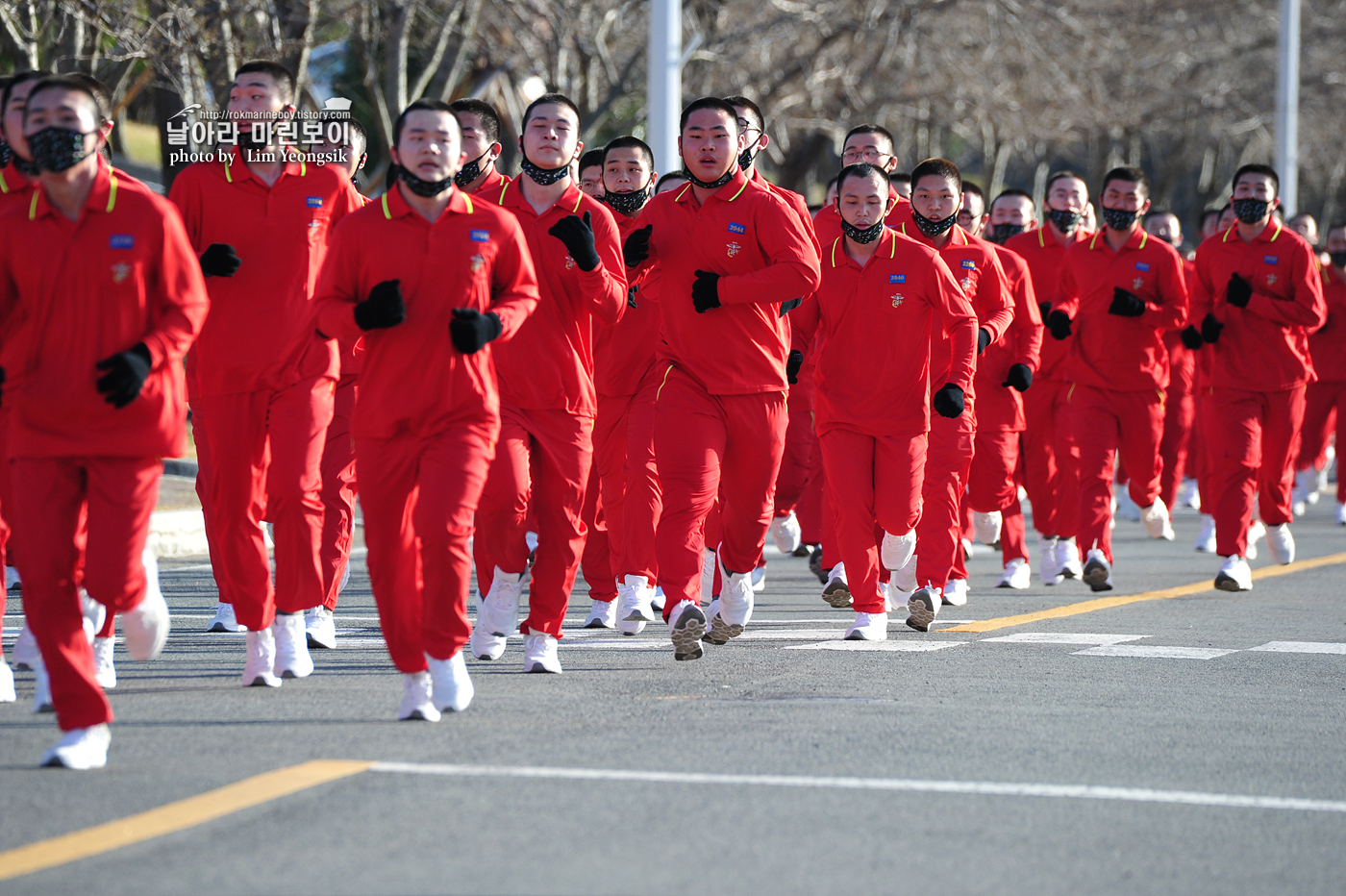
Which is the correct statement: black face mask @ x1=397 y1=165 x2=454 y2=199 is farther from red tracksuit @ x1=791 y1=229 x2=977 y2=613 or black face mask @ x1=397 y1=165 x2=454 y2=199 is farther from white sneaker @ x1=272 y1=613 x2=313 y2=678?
red tracksuit @ x1=791 y1=229 x2=977 y2=613

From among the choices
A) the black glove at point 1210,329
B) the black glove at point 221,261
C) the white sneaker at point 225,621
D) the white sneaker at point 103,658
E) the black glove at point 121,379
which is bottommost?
the white sneaker at point 225,621

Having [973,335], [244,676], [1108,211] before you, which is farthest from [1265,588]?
[244,676]

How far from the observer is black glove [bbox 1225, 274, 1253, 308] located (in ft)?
38.1

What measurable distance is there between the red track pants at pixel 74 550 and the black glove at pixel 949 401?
4346 mm

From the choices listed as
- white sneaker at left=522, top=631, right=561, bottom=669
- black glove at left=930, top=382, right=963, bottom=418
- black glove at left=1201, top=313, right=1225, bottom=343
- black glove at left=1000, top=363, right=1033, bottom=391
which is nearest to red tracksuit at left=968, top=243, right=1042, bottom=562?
black glove at left=1000, top=363, right=1033, bottom=391

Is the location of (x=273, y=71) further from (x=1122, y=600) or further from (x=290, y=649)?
(x=1122, y=600)

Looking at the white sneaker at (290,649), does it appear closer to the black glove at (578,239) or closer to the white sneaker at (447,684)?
the white sneaker at (447,684)

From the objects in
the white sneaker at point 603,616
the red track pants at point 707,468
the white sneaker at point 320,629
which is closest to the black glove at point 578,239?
the red track pants at point 707,468

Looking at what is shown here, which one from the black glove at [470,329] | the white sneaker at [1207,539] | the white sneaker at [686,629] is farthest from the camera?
the white sneaker at [1207,539]

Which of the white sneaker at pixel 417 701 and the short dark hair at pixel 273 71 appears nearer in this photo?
the white sneaker at pixel 417 701

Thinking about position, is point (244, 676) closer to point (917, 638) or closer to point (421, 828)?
point (421, 828)

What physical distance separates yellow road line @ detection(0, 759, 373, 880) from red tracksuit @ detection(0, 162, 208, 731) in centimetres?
63

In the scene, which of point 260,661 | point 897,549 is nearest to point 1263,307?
point 897,549

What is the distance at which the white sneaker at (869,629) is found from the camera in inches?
348
